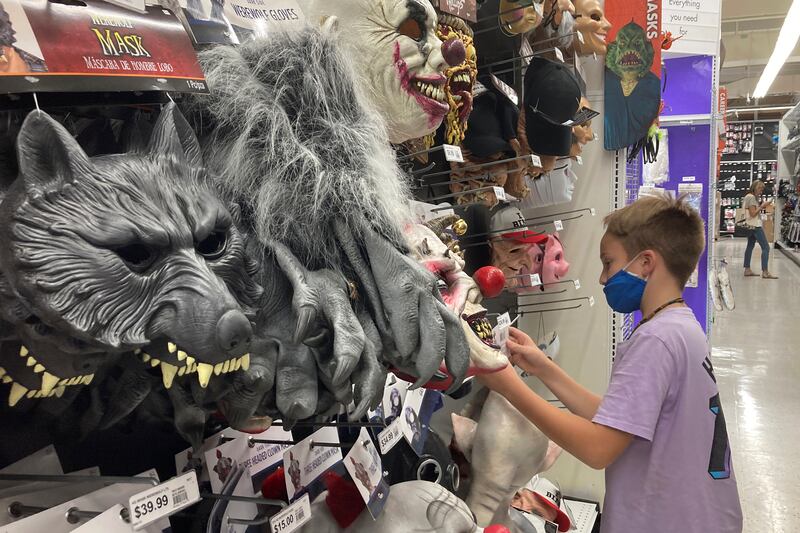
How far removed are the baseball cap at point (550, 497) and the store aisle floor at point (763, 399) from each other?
175 centimetres

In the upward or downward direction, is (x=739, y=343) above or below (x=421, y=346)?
below

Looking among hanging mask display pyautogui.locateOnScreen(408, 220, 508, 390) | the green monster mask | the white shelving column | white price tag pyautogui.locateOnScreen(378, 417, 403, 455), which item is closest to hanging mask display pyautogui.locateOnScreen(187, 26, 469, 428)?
hanging mask display pyautogui.locateOnScreen(408, 220, 508, 390)

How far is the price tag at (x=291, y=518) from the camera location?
2.18ft

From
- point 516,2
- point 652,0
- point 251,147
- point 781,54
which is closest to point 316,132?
point 251,147

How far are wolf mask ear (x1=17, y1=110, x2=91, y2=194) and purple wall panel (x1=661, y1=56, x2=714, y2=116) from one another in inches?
177

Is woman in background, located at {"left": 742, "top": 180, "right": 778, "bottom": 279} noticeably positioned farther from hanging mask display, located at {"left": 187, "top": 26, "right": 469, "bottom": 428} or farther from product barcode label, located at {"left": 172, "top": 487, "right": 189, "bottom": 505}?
product barcode label, located at {"left": 172, "top": 487, "right": 189, "bottom": 505}

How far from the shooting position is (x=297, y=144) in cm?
52

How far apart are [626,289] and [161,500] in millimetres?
1304

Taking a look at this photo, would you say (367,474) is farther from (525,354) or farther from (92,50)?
(525,354)

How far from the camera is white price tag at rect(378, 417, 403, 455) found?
930mm

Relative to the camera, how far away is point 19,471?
58cm

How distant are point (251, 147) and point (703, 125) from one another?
444 centimetres

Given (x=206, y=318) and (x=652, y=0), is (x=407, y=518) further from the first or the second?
(x=652, y=0)

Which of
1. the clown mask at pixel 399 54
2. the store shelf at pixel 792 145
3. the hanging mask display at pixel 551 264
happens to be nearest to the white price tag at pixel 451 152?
the clown mask at pixel 399 54
